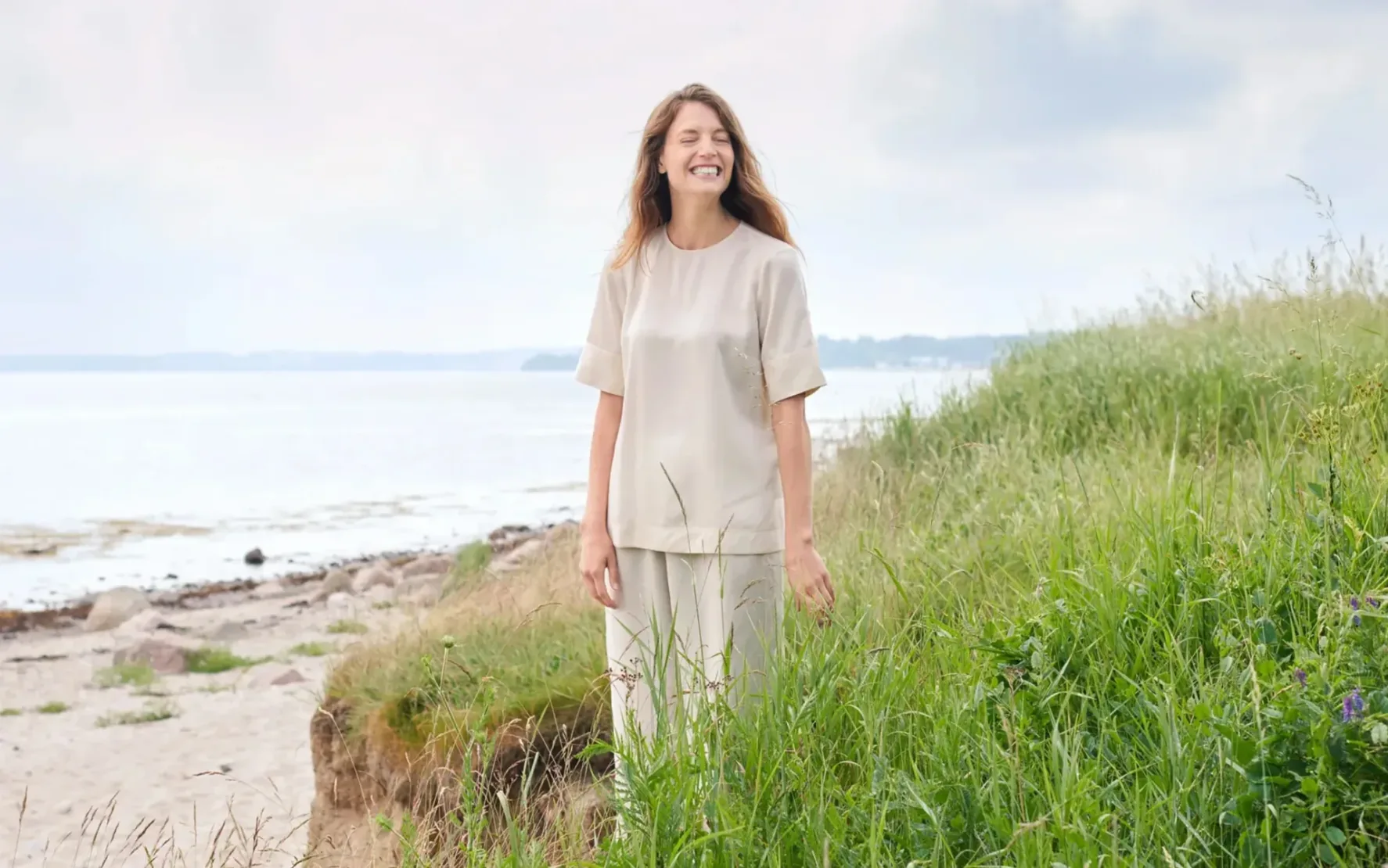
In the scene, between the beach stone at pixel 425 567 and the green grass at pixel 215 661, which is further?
the beach stone at pixel 425 567

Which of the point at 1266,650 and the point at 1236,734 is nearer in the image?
the point at 1236,734

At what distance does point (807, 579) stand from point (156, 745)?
7.17 m

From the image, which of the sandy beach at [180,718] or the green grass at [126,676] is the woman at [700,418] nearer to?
the sandy beach at [180,718]

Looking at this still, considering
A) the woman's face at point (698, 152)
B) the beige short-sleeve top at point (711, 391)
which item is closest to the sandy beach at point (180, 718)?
the beige short-sleeve top at point (711, 391)

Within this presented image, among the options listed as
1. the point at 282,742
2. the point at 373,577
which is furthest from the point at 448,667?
the point at 373,577

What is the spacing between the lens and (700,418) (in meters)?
3.15

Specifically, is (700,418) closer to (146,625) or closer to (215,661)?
(215,661)

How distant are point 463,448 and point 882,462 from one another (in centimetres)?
2587

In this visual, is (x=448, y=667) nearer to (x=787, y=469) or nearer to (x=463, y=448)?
(x=787, y=469)

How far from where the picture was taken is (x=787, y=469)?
310 cm

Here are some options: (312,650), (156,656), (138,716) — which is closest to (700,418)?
(138,716)

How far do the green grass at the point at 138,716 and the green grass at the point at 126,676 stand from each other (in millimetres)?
860

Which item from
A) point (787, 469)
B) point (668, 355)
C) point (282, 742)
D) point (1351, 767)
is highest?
point (668, 355)

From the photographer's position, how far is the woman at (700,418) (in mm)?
3104
